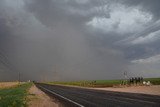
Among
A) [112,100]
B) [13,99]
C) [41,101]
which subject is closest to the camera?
[112,100]

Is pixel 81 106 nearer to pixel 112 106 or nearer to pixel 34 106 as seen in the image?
pixel 112 106

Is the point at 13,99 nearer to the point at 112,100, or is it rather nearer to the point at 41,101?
the point at 41,101

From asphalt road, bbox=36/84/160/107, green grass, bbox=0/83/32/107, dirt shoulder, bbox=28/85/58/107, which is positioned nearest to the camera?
asphalt road, bbox=36/84/160/107

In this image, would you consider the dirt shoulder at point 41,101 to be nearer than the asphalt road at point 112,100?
No

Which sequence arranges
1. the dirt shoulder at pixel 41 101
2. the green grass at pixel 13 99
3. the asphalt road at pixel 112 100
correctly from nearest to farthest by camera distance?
the asphalt road at pixel 112 100 → the green grass at pixel 13 99 → the dirt shoulder at pixel 41 101

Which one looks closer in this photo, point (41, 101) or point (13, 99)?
point (41, 101)

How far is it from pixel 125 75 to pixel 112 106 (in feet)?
174

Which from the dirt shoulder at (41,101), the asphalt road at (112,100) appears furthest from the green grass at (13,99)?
the asphalt road at (112,100)

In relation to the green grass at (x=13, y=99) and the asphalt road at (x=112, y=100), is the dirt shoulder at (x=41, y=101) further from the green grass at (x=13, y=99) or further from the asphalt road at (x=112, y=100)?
the asphalt road at (x=112, y=100)

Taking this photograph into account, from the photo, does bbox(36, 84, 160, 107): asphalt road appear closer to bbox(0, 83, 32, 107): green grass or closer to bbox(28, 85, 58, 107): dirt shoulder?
bbox(28, 85, 58, 107): dirt shoulder

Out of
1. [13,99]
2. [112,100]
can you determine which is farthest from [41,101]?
[112,100]

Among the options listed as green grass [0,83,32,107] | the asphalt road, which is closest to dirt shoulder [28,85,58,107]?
green grass [0,83,32,107]

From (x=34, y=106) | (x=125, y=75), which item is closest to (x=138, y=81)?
(x=125, y=75)

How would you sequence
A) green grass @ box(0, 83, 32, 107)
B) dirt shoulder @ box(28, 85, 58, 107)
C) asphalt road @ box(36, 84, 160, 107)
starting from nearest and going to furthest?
asphalt road @ box(36, 84, 160, 107) → green grass @ box(0, 83, 32, 107) → dirt shoulder @ box(28, 85, 58, 107)
